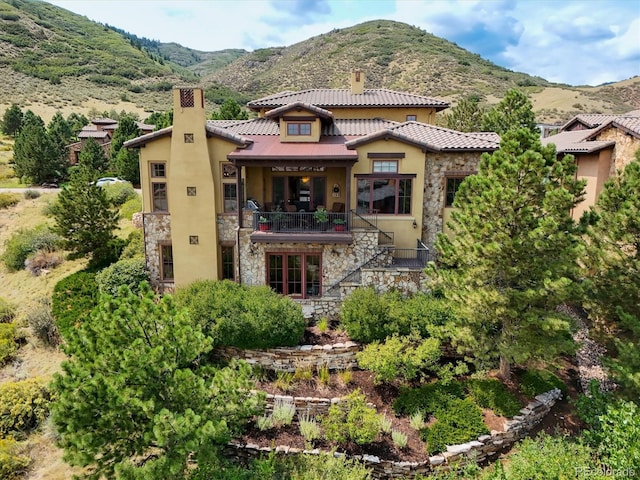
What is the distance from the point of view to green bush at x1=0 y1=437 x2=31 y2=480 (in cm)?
1156

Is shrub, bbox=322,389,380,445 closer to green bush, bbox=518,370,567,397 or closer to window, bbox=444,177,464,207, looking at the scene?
green bush, bbox=518,370,567,397

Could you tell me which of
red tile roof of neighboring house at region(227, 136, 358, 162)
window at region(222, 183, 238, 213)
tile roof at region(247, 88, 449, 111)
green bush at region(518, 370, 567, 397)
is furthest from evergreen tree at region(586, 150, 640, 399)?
window at region(222, 183, 238, 213)

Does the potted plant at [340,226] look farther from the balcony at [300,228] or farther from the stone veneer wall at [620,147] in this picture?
the stone veneer wall at [620,147]

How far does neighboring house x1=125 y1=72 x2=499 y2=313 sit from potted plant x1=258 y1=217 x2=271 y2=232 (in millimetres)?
57

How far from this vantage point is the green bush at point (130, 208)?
2930cm

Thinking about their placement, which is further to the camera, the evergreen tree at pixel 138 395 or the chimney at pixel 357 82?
the chimney at pixel 357 82

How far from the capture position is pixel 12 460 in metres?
11.8

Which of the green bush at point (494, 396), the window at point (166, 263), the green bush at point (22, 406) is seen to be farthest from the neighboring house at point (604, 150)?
the green bush at point (22, 406)

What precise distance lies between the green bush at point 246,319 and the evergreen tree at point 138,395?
4633 millimetres

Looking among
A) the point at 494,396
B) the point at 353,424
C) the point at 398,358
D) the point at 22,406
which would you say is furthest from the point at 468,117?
the point at 22,406

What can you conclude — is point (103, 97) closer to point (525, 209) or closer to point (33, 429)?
point (33, 429)

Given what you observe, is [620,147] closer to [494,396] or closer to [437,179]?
[437,179]

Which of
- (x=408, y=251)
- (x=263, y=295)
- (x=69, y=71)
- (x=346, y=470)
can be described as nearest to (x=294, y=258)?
Result: (x=263, y=295)

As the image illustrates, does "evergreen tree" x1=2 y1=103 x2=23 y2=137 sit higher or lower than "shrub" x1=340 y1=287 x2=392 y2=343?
higher
